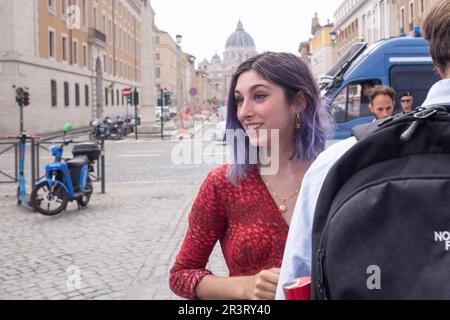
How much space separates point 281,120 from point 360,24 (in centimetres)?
5695

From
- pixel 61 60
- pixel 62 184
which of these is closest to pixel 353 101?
pixel 62 184

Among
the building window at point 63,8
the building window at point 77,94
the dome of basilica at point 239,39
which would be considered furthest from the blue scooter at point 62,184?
the dome of basilica at point 239,39

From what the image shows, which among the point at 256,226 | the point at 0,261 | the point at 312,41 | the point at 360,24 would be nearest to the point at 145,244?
the point at 0,261

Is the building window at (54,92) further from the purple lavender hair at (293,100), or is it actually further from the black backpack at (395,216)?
the black backpack at (395,216)

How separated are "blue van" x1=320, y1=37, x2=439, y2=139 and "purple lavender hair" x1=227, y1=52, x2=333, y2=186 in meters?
12.0

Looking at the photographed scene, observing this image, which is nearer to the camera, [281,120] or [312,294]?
[312,294]

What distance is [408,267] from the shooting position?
3.33 ft

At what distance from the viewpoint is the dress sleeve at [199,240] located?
6.25ft

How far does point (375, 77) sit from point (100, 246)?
31.5ft

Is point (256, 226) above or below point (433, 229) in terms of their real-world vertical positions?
below

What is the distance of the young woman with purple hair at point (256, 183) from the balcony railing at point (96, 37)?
45.0 metres

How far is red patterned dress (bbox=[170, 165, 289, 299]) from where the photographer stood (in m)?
1.85
